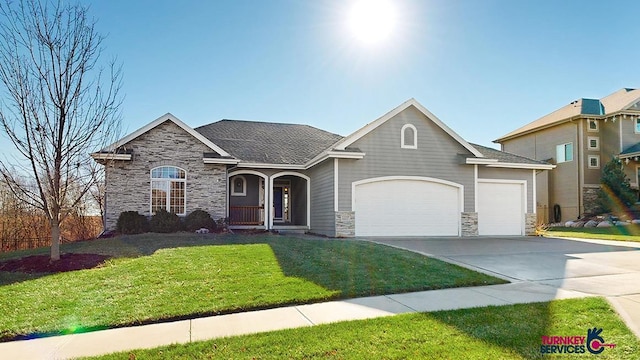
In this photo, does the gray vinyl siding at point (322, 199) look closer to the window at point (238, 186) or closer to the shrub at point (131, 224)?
the window at point (238, 186)

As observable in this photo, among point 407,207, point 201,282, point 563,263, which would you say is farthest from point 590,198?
point 201,282

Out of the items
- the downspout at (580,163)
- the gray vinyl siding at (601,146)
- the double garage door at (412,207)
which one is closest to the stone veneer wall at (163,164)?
the double garage door at (412,207)

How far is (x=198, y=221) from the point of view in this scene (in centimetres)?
1573

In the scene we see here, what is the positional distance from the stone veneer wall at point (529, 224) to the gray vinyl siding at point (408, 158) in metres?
3.20

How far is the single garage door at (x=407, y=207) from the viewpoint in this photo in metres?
15.5

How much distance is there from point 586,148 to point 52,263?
28.4 metres

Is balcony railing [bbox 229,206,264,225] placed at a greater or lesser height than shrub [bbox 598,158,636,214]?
lesser

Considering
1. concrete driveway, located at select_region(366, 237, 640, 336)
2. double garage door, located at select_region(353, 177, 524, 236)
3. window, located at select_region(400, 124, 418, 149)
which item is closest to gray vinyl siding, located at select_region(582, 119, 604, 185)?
double garage door, located at select_region(353, 177, 524, 236)

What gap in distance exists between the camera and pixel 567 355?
436 centimetres

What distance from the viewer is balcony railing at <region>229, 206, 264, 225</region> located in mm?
18656

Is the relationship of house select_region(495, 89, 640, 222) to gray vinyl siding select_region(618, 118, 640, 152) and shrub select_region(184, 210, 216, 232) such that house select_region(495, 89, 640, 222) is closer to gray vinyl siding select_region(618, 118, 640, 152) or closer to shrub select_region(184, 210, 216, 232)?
gray vinyl siding select_region(618, 118, 640, 152)

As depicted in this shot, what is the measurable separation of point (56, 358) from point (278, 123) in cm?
2141

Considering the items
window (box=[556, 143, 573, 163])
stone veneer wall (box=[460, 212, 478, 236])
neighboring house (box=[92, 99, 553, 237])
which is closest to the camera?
neighboring house (box=[92, 99, 553, 237])

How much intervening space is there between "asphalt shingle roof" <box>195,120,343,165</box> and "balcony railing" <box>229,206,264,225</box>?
99.0 inches
